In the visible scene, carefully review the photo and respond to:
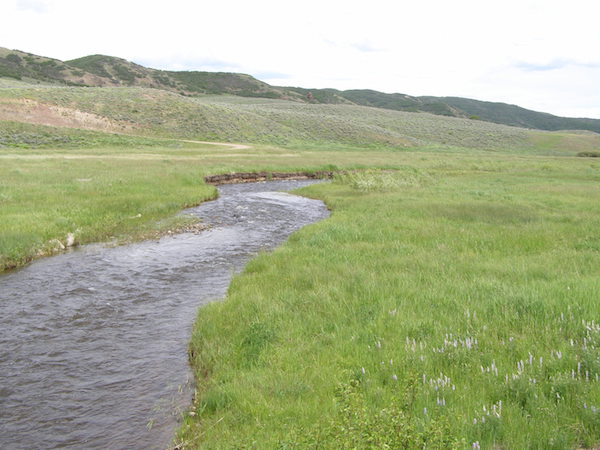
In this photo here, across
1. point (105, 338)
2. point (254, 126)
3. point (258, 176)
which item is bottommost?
point (105, 338)

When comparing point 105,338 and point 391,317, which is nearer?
point 391,317

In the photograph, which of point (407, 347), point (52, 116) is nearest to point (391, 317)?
point (407, 347)

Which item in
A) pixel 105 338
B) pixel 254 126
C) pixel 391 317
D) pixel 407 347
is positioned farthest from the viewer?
pixel 254 126

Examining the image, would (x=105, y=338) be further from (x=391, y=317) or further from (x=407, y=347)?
(x=407, y=347)

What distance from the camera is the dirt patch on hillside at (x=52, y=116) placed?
2557 inches

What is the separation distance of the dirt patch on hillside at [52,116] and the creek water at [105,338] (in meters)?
60.8

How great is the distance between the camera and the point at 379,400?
5.43 meters

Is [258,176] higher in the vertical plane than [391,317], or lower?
lower

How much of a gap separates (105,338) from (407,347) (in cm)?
611

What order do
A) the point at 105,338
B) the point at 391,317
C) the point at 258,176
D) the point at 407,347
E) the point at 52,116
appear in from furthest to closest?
the point at 52,116, the point at 258,176, the point at 105,338, the point at 391,317, the point at 407,347

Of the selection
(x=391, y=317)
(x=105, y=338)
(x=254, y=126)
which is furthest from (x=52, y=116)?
(x=391, y=317)

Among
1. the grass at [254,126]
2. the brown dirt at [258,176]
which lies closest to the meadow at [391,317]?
the brown dirt at [258,176]

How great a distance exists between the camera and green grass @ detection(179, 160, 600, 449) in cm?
457

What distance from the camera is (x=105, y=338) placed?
29.6 feet
